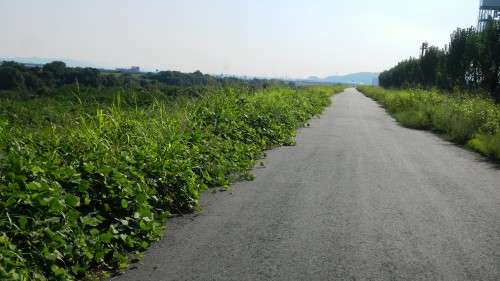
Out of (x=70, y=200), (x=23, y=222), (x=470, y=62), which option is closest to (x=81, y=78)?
(x=70, y=200)

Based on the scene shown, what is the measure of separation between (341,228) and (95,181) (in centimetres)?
273

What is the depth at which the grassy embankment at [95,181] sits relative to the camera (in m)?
3.53

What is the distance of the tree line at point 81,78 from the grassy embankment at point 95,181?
282 inches

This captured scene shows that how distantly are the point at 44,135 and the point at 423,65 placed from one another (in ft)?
179

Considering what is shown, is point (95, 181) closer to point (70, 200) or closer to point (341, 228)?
point (70, 200)

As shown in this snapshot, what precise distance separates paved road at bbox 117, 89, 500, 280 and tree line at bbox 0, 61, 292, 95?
790 centimetres

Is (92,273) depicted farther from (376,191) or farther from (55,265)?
(376,191)

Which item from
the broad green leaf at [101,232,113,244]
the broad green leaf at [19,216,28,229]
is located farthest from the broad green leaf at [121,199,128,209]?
the broad green leaf at [19,216,28,229]

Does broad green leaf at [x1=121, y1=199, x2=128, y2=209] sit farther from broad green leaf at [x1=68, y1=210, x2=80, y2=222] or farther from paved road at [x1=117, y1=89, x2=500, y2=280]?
broad green leaf at [x1=68, y1=210, x2=80, y2=222]

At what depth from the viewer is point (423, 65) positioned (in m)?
54.0

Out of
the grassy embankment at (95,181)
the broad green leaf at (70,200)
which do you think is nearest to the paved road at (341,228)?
the grassy embankment at (95,181)

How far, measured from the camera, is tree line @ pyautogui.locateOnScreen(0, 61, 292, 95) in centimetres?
1593

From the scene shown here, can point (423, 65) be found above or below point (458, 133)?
above

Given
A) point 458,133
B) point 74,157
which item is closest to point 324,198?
point 74,157
